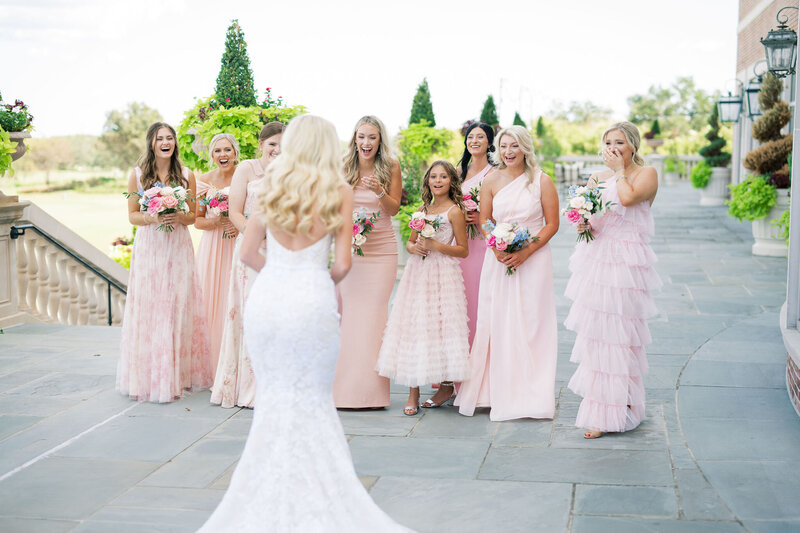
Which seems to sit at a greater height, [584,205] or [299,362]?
[584,205]

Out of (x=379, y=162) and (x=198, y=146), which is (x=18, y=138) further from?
(x=379, y=162)

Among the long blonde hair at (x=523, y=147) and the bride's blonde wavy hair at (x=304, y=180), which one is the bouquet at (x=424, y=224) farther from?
the bride's blonde wavy hair at (x=304, y=180)

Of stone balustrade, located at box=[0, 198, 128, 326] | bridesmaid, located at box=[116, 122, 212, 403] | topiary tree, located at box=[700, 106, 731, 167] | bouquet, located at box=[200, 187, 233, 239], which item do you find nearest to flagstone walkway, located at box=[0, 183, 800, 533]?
bridesmaid, located at box=[116, 122, 212, 403]

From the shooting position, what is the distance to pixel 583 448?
5.25 meters

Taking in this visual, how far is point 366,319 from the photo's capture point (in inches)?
249

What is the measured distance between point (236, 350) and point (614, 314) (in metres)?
2.95

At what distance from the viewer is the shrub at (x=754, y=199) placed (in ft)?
47.2

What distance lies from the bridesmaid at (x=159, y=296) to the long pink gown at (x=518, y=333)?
2.38 meters

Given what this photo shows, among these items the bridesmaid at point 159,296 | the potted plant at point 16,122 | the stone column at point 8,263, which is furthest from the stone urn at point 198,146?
the bridesmaid at point 159,296

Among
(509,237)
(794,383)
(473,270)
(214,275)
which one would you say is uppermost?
(509,237)

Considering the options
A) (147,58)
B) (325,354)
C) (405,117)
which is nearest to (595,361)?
(325,354)

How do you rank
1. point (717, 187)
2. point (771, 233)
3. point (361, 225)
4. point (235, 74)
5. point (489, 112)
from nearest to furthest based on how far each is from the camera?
point (361, 225) < point (235, 74) < point (771, 233) < point (489, 112) < point (717, 187)

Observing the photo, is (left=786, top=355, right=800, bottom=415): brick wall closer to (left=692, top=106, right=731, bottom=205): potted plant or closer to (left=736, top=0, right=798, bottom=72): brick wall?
(left=736, top=0, right=798, bottom=72): brick wall

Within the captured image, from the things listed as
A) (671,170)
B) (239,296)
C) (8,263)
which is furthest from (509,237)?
(671,170)
